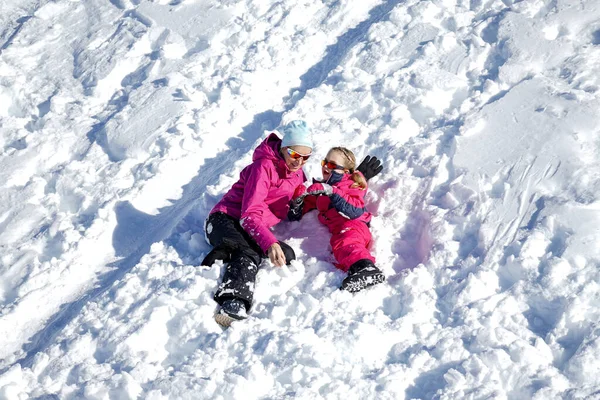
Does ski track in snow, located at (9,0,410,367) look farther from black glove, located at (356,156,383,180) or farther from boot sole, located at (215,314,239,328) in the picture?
black glove, located at (356,156,383,180)

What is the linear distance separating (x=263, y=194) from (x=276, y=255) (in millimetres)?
558

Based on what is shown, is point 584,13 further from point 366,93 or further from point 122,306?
point 122,306

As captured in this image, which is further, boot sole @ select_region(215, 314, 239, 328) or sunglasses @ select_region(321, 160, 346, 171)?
sunglasses @ select_region(321, 160, 346, 171)

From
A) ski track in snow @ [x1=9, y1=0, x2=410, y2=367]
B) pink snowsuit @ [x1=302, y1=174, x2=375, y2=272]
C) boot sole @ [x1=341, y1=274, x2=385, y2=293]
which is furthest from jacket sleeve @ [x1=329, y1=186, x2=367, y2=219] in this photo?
ski track in snow @ [x1=9, y1=0, x2=410, y2=367]

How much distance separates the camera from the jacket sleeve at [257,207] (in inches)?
186

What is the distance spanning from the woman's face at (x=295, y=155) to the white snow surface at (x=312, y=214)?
595mm

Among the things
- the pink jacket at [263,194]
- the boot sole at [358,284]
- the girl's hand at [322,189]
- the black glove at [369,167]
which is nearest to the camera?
the boot sole at [358,284]

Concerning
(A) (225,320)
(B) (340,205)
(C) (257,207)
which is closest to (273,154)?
(C) (257,207)

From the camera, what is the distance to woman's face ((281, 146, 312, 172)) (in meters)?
4.91

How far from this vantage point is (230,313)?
14.2 ft

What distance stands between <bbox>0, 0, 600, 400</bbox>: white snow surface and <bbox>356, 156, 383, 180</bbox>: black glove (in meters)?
0.11

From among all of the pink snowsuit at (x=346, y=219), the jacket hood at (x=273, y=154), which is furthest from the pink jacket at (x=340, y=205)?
the jacket hood at (x=273, y=154)

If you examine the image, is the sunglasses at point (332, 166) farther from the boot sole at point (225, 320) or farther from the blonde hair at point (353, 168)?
the boot sole at point (225, 320)

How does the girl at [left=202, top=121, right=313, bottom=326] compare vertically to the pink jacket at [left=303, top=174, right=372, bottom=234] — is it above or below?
above
